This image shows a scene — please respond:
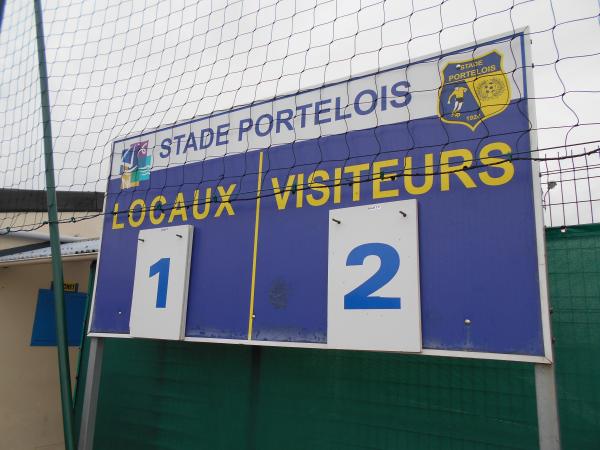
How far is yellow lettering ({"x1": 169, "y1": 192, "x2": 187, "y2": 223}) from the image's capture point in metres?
2.79

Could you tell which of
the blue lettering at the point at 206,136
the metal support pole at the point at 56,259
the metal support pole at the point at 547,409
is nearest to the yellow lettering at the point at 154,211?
the blue lettering at the point at 206,136

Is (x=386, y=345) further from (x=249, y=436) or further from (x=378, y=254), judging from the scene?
(x=249, y=436)

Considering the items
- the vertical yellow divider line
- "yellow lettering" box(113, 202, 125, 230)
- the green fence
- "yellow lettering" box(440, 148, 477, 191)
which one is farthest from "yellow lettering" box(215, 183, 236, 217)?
"yellow lettering" box(440, 148, 477, 191)

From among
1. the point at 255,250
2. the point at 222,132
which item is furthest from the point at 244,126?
the point at 255,250

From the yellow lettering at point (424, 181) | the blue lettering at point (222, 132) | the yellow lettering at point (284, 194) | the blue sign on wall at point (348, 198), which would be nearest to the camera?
the blue sign on wall at point (348, 198)

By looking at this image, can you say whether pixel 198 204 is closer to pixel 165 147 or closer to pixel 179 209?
pixel 179 209

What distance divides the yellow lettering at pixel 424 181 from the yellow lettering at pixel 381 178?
0.16 feet

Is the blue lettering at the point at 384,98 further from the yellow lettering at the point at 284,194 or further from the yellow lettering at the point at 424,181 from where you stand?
the yellow lettering at the point at 284,194

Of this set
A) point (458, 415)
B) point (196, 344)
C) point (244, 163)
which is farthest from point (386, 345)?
point (196, 344)

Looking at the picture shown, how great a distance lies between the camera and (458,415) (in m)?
2.30

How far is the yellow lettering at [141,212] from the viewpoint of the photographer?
298 cm

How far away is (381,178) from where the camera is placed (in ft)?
6.97

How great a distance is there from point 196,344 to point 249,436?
71 centimetres

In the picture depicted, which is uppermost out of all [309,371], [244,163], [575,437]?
[244,163]
